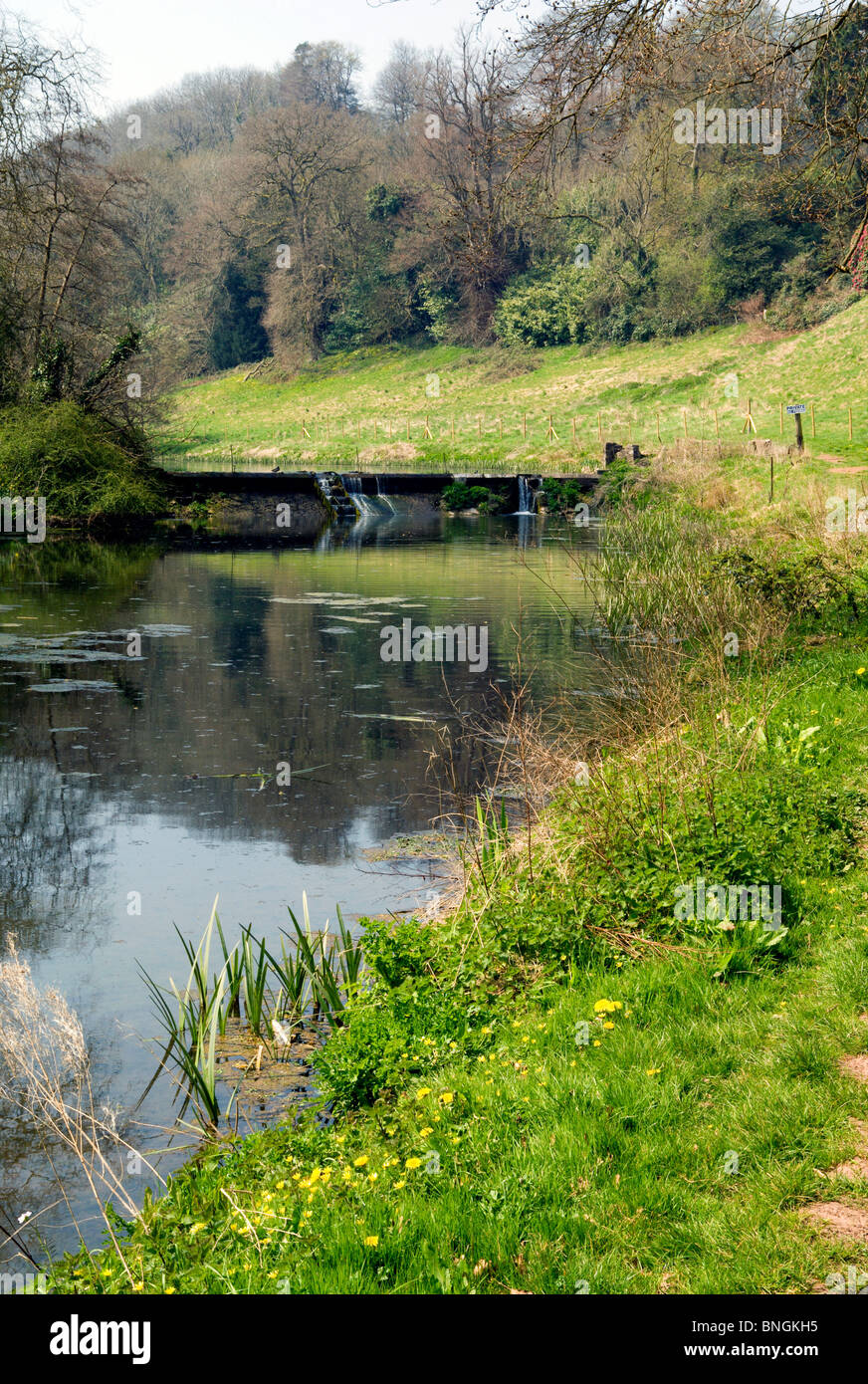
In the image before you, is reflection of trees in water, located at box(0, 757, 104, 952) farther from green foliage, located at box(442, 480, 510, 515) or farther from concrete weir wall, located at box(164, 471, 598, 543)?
green foliage, located at box(442, 480, 510, 515)

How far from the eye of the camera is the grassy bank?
3799mm

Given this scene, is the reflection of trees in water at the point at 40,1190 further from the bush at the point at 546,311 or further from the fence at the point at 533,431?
the bush at the point at 546,311

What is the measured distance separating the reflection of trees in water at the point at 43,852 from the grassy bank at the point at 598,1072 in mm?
2221

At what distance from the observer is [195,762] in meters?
11.0

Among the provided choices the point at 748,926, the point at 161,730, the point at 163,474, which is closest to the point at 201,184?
the point at 163,474

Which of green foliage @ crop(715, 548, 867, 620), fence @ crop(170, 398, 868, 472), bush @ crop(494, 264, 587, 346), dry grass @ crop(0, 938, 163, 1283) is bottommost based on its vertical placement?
dry grass @ crop(0, 938, 163, 1283)

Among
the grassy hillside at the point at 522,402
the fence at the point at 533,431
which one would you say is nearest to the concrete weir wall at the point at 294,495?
the grassy hillside at the point at 522,402

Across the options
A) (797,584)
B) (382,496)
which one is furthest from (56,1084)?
(382,496)

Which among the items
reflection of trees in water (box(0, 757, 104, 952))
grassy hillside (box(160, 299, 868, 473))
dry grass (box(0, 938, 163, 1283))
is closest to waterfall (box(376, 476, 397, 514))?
grassy hillside (box(160, 299, 868, 473))

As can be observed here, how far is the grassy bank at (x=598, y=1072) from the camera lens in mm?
3799

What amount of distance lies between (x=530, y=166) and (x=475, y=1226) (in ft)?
37.2

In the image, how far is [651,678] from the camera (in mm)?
9688

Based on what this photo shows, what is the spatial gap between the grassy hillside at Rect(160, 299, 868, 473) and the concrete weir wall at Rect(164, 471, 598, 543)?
3306mm
